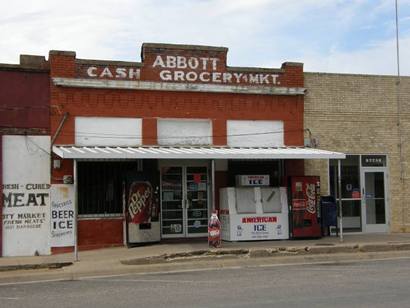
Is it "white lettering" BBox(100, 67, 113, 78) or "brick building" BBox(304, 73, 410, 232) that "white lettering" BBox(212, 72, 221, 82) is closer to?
"brick building" BBox(304, 73, 410, 232)

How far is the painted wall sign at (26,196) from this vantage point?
16.7 meters

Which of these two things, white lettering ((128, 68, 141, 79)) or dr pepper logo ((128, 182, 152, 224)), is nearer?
dr pepper logo ((128, 182, 152, 224))

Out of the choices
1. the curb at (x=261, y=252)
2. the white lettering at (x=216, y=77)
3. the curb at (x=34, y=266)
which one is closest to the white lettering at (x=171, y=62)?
the white lettering at (x=216, y=77)

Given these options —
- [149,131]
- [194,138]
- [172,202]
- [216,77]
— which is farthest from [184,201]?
[216,77]

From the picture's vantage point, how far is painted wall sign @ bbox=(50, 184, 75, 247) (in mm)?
17016

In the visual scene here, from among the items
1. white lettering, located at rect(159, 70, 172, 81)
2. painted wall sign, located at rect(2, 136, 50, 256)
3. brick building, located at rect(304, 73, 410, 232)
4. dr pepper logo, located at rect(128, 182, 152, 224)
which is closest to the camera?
painted wall sign, located at rect(2, 136, 50, 256)

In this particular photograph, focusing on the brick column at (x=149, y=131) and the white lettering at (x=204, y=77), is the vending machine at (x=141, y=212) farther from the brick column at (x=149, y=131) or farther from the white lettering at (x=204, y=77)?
the white lettering at (x=204, y=77)

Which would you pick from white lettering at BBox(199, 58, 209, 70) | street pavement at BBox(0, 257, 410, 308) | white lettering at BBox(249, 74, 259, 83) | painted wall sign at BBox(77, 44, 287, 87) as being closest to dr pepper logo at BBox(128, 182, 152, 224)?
painted wall sign at BBox(77, 44, 287, 87)

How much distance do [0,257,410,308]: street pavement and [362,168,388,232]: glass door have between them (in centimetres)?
626

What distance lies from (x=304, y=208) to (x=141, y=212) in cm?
479

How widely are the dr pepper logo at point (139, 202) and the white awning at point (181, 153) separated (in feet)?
3.61

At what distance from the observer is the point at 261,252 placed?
15289 millimetres

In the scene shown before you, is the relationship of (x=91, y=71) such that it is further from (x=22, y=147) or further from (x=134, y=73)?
(x=22, y=147)

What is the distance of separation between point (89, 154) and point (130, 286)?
5021mm
